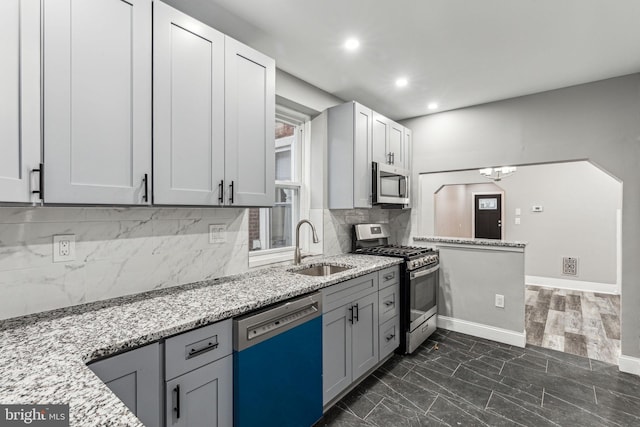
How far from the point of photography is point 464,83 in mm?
2889

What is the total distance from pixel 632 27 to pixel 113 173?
317 centimetres

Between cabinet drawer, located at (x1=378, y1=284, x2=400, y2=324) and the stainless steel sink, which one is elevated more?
the stainless steel sink

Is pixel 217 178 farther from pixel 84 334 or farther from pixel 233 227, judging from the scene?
pixel 84 334

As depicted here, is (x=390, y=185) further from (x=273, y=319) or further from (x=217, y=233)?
(x=273, y=319)

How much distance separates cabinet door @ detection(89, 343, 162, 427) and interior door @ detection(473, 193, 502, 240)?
6553mm

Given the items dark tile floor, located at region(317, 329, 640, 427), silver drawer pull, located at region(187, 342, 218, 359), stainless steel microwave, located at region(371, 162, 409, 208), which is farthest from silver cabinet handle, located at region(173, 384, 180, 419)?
stainless steel microwave, located at region(371, 162, 409, 208)

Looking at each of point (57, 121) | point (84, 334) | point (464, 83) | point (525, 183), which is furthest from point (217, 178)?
point (525, 183)

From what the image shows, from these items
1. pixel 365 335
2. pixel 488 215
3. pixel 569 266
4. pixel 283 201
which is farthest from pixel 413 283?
pixel 488 215

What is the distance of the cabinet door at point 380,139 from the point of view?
10.6 ft

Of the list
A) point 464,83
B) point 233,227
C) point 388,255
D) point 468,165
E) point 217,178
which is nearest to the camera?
point 217,178

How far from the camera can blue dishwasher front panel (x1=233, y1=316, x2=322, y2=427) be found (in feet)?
4.80

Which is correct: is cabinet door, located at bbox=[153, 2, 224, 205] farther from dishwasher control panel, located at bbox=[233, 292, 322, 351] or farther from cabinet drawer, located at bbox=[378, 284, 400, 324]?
cabinet drawer, located at bbox=[378, 284, 400, 324]

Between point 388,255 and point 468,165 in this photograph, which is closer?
point 388,255

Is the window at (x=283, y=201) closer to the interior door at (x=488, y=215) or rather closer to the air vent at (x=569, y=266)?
the interior door at (x=488, y=215)
